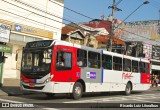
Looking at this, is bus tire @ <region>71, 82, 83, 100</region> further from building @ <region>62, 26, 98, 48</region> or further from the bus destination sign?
building @ <region>62, 26, 98, 48</region>

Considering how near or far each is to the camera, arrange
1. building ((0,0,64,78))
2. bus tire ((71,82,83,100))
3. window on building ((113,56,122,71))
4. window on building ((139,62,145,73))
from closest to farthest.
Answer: bus tire ((71,82,83,100))
window on building ((113,56,122,71))
window on building ((139,62,145,73))
building ((0,0,64,78))

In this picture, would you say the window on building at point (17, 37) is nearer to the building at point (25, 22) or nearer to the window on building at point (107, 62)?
the building at point (25, 22)

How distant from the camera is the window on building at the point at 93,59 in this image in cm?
1917

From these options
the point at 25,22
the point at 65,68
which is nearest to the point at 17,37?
the point at 25,22

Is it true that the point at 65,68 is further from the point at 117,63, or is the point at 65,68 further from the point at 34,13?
the point at 34,13

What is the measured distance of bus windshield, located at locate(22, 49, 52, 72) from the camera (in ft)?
54.8

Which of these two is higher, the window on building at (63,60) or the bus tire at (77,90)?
the window on building at (63,60)

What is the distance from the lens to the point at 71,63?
17.6 metres

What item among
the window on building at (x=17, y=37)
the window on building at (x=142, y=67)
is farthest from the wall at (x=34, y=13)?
the window on building at (x=142, y=67)

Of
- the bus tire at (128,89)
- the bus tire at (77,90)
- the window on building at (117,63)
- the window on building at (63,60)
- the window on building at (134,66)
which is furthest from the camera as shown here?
the window on building at (134,66)

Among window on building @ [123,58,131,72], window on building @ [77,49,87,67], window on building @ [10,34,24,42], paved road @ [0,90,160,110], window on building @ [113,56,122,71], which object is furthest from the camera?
window on building @ [10,34,24,42]

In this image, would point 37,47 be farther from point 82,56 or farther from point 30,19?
point 30,19

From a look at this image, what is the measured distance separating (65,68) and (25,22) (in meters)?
14.6

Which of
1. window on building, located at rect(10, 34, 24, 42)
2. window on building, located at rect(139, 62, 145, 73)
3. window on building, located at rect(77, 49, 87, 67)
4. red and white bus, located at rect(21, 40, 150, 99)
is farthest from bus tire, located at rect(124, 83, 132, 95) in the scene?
window on building, located at rect(10, 34, 24, 42)
